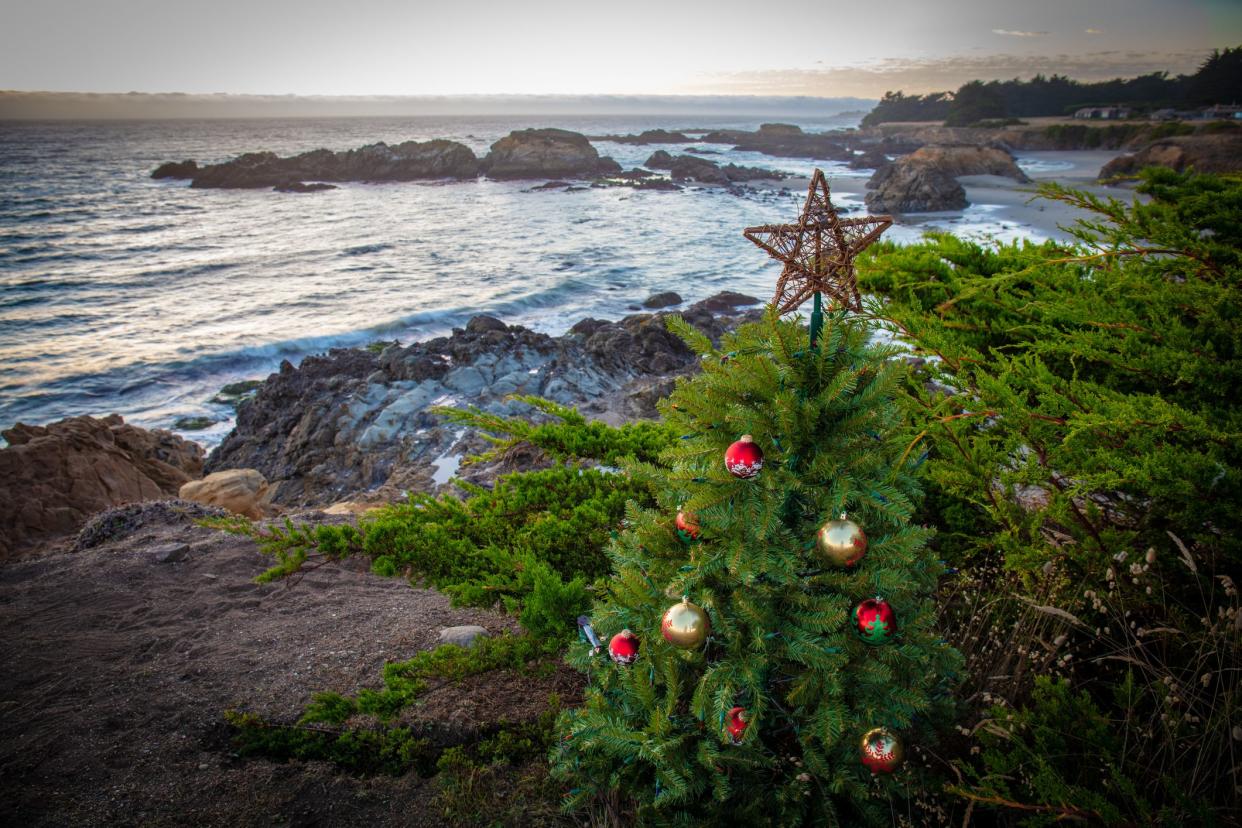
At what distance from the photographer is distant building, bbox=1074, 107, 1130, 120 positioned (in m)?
42.4

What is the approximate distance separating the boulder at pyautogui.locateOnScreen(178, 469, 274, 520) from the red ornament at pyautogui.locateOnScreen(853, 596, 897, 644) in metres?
8.49

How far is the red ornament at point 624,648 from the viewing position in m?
2.35

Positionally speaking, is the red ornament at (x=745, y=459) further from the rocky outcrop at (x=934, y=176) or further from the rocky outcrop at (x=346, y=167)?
the rocky outcrop at (x=346, y=167)

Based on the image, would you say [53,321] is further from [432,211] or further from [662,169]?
[662,169]

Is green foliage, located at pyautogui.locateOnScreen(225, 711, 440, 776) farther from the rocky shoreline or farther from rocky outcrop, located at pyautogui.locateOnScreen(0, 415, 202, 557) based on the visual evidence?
rocky outcrop, located at pyautogui.locateOnScreen(0, 415, 202, 557)

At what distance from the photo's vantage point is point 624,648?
2350mm

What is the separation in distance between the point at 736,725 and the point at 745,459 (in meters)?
0.99

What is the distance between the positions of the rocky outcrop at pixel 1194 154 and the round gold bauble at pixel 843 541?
14.9 m

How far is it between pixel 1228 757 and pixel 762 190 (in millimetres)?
48446

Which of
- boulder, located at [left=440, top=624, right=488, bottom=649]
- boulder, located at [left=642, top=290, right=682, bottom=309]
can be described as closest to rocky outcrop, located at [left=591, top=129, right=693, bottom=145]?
boulder, located at [left=642, top=290, right=682, bottom=309]

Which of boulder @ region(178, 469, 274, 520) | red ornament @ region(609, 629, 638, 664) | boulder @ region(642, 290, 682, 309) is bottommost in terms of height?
boulder @ region(178, 469, 274, 520)

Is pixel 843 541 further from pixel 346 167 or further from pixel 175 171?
pixel 175 171

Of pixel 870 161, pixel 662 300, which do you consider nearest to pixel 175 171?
pixel 662 300

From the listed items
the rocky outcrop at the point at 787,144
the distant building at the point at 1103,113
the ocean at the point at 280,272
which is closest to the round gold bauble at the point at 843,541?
the ocean at the point at 280,272
